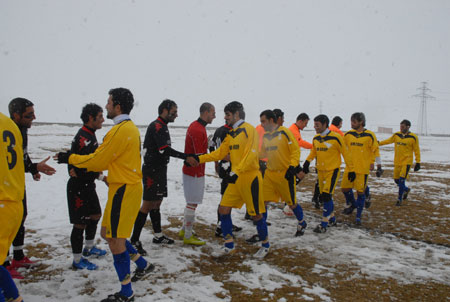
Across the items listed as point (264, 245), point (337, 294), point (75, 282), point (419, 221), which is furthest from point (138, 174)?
point (419, 221)

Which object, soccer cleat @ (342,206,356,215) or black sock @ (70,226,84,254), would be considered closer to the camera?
black sock @ (70,226,84,254)

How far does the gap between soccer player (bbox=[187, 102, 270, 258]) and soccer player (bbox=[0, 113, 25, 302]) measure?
2444mm

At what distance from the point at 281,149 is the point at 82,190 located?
3477 millimetres

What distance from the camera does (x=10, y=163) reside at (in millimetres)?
2801

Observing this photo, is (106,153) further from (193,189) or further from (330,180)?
(330,180)

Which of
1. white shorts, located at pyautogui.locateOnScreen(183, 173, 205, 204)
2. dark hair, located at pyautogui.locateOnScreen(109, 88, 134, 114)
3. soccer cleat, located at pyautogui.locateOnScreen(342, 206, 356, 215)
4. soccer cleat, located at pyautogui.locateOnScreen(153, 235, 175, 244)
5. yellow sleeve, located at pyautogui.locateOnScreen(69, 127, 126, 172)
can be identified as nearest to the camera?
yellow sleeve, located at pyautogui.locateOnScreen(69, 127, 126, 172)

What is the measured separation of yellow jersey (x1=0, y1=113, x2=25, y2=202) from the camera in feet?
8.89

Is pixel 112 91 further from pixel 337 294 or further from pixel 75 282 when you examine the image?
pixel 337 294

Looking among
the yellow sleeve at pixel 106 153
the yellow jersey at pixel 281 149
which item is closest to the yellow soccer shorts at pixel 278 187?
the yellow jersey at pixel 281 149

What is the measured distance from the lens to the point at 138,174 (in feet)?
11.6

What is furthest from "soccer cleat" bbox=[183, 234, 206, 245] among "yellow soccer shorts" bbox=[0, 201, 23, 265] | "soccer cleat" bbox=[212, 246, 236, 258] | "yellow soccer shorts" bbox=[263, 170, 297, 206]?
"yellow soccer shorts" bbox=[0, 201, 23, 265]

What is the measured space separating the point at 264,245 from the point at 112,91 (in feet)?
10.7

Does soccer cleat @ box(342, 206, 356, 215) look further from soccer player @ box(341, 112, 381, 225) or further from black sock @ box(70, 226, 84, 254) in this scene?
black sock @ box(70, 226, 84, 254)

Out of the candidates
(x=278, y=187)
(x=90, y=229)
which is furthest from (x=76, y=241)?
(x=278, y=187)
